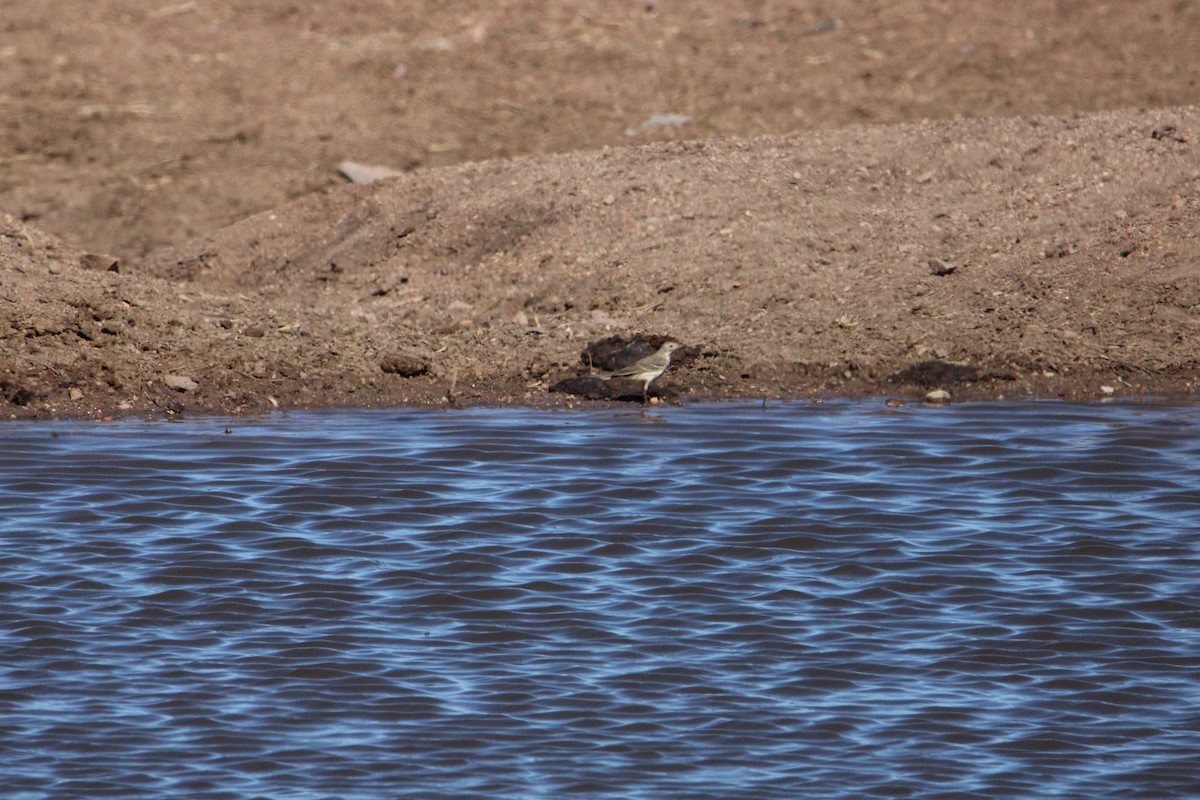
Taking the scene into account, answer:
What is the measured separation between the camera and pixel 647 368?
11.5 m

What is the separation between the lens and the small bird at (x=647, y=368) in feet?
37.7

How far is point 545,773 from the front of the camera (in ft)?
20.3

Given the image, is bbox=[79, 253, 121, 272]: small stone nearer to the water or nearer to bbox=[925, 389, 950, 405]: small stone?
the water

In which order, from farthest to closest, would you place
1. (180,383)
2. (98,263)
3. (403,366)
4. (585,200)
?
(585,200)
(98,263)
(403,366)
(180,383)

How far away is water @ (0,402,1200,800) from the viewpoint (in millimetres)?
6281

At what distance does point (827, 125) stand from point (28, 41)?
359 inches

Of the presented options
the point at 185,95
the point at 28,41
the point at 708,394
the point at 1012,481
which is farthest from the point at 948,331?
the point at 28,41

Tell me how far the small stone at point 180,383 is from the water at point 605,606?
73cm

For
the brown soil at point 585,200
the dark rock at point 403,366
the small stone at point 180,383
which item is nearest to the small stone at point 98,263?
the brown soil at point 585,200

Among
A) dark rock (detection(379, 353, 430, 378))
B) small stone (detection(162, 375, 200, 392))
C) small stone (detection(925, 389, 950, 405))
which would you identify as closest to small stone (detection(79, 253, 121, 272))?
small stone (detection(162, 375, 200, 392))

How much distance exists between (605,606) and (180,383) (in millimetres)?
4934

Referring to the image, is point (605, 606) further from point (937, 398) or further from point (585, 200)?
point (585, 200)

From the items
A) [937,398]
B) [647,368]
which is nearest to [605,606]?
[647,368]

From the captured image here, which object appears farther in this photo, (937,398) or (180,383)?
(937,398)
